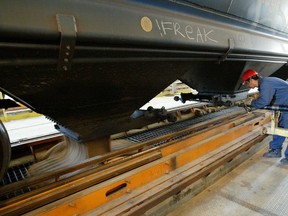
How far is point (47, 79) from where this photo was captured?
1131mm

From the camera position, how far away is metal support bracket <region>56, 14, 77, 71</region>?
2.91 ft

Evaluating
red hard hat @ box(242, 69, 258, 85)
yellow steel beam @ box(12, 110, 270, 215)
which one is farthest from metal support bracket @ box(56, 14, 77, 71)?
red hard hat @ box(242, 69, 258, 85)

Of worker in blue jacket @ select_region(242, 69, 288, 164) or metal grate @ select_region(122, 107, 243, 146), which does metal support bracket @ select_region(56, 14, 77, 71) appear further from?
worker in blue jacket @ select_region(242, 69, 288, 164)

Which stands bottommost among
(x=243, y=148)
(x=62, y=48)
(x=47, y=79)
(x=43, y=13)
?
(x=243, y=148)

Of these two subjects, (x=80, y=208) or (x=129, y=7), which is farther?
(x=80, y=208)

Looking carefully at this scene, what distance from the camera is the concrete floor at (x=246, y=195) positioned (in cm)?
184

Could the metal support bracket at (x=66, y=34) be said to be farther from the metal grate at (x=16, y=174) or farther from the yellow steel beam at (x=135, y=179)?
the metal grate at (x=16, y=174)

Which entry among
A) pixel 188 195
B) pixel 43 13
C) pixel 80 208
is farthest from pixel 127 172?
pixel 43 13

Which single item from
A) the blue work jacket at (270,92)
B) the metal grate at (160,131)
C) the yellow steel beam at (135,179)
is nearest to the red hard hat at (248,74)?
the blue work jacket at (270,92)

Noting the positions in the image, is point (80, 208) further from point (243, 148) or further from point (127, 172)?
point (243, 148)

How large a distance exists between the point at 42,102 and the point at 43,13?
61cm

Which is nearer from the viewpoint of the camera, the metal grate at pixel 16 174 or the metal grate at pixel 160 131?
the metal grate at pixel 16 174

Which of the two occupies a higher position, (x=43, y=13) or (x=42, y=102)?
(x=43, y=13)

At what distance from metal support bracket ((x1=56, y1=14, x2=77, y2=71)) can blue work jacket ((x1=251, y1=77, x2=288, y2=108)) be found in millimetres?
2320
